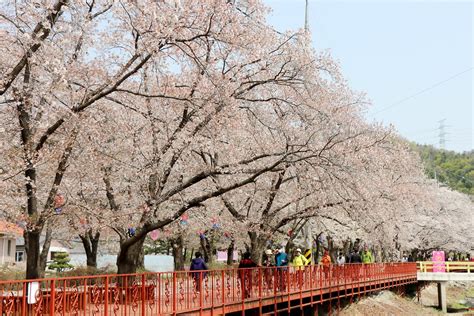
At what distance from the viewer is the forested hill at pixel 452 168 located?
123 metres

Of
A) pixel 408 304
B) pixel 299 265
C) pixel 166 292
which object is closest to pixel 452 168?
pixel 408 304

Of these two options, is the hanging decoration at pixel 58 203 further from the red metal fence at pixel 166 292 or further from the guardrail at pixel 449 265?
the guardrail at pixel 449 265

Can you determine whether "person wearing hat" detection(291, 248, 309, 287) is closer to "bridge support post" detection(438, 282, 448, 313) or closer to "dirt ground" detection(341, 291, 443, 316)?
"dirt ground" detection(341, 291, 443, 316)

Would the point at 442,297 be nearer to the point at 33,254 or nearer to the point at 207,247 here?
the point at 207,247

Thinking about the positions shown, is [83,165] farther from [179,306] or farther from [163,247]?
[163,247]

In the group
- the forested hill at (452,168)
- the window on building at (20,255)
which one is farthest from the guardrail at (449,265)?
the forested hill at (452,168)

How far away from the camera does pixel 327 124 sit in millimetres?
18797

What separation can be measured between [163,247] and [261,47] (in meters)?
50.8

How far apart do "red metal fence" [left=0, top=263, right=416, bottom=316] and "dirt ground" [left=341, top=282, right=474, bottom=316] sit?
19.0ft

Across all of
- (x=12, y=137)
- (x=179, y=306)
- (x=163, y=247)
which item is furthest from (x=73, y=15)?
(x=163, y=247)

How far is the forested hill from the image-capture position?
123 meters

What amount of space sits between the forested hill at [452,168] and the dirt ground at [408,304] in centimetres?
5556

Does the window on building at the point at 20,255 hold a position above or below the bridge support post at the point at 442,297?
above

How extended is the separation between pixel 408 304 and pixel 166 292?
29.2 m
